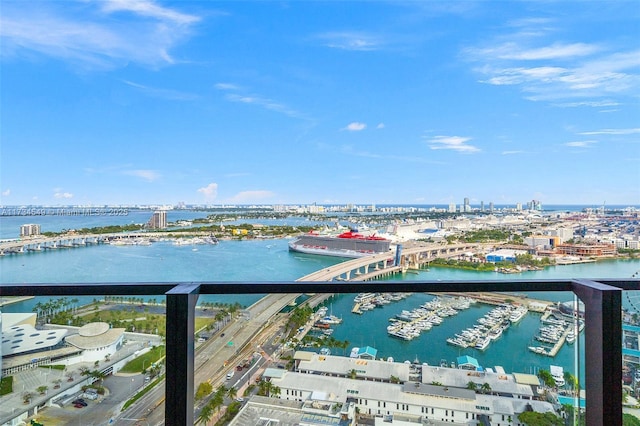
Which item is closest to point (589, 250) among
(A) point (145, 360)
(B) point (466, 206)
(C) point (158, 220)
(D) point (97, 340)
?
(B) point (466, 206)

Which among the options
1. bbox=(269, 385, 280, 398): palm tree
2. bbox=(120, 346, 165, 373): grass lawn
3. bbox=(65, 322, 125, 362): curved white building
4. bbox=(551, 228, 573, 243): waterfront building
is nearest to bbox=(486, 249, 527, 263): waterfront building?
bbox=(551, 228, 573, 243): waterfront building

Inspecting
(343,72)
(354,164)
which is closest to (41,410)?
(343,72)

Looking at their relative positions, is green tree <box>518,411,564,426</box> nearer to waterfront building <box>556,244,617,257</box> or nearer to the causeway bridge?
the causeway bridge

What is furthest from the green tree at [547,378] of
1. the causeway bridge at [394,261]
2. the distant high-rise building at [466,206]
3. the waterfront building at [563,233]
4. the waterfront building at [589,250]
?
the distant high-rise building at [466,206]

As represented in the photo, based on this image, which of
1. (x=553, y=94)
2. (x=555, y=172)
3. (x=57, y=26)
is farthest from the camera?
(x=555, y=172)

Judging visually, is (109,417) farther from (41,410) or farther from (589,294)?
(589,294)

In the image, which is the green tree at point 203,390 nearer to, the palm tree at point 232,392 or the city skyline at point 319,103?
the palm tree at point 232,392
